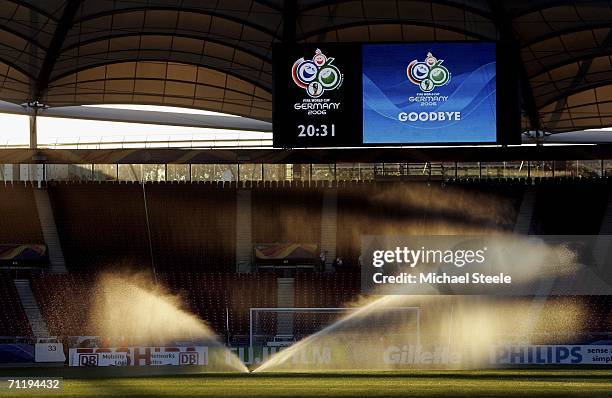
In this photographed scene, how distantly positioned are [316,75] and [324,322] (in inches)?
468

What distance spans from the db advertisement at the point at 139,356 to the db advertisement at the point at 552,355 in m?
11.8

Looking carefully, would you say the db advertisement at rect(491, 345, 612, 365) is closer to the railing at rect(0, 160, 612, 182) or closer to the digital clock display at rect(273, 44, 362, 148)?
the digital clock display at rect(273, 44, 362, 148)

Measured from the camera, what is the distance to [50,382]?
33000 mm

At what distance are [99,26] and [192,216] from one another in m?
12.1

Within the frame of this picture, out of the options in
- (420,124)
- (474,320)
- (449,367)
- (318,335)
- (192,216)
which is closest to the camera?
(449,367)

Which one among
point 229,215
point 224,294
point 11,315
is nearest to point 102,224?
point 229,215

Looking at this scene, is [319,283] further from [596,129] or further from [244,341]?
[596,129]

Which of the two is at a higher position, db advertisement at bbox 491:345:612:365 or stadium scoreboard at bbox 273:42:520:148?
stadium scoreboard at bbox 273:42:520:148

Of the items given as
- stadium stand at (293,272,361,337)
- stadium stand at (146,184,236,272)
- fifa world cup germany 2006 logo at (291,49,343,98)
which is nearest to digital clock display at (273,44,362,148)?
fifa world cup germany 2006 logo at (291,49,343,98)

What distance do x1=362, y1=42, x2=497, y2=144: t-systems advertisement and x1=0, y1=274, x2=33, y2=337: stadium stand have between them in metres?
19.0

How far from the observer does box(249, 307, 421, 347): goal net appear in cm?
4541

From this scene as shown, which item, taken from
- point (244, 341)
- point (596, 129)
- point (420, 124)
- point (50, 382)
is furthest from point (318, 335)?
point (596, 129)

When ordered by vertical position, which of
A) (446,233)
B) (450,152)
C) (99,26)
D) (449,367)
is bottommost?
(449,367)

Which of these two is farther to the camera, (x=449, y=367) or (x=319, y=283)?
(x=319, y=283)
